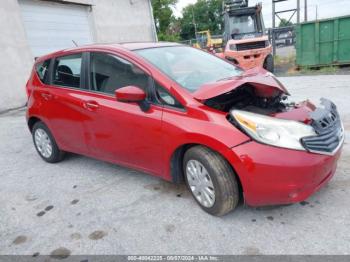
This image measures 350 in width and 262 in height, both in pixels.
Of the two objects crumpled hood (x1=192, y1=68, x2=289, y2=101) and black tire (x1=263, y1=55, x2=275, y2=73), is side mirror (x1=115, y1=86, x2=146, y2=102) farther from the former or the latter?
black tire (x1=263, y1=55, x2=275, y2=73)

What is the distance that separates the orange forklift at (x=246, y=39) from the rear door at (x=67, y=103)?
346 inches

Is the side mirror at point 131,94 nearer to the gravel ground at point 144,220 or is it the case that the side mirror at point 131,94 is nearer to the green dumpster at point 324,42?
the gravel ground at point 144,220

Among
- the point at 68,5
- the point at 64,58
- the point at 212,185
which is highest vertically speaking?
the point at 68,5

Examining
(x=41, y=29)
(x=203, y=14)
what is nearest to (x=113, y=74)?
(x=41, y=29)

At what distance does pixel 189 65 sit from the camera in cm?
343

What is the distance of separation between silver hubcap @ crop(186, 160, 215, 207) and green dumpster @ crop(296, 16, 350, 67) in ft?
34.4

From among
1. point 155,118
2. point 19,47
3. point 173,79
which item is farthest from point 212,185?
point 19,47

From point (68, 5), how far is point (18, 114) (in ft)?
16.0

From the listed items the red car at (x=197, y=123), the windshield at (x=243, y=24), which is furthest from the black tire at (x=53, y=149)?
the windshield at (x=243, y=24)

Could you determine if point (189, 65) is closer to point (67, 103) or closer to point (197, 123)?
point (197, 123)

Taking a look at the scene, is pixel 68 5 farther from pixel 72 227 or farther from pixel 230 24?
pixel 72 227

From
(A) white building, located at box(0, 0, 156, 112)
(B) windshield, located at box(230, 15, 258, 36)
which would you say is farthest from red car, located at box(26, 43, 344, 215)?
(B) windshield, located at box(230, 15, 258, 36)

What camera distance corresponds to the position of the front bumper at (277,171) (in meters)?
2.35

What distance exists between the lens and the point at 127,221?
2939 millimetres
